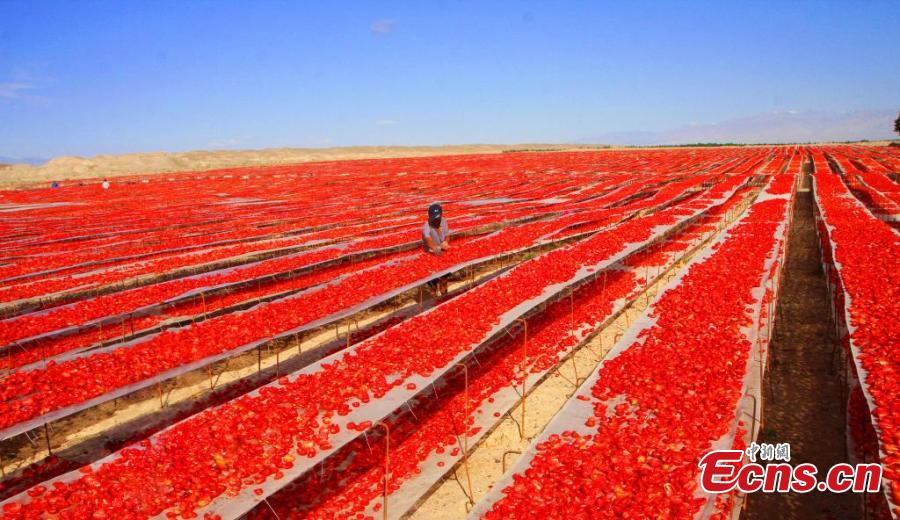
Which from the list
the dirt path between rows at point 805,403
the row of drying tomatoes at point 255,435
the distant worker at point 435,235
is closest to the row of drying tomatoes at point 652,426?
the dirt path between rows at point 805,403

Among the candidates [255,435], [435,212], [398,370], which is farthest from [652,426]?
[435,212]

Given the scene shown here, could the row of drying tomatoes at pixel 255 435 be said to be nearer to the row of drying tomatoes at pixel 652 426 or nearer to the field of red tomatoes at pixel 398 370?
the field of red tomatoes at pixel 398 370

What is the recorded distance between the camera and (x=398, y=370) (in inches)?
270

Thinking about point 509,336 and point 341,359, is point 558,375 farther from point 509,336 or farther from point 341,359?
point 341,359

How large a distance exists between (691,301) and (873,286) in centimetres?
341

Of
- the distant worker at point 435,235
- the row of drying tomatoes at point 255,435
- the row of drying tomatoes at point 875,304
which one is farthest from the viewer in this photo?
the distant worker at point 435,235

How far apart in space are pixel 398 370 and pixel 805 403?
587 cm

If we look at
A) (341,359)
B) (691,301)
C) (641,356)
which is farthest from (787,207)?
(341,359)

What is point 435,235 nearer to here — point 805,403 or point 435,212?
point 435,212

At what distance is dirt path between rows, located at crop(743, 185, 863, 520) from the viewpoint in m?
5.25

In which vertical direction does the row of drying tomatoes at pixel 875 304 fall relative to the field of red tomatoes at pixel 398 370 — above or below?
above

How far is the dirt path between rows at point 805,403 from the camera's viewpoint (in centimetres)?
525

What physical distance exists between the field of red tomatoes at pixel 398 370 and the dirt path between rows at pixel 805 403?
36cm

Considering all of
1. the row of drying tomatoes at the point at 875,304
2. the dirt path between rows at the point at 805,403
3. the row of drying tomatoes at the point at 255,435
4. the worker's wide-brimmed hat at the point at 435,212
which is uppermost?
the worker's wide-brimmed hat at the point at 435,212
